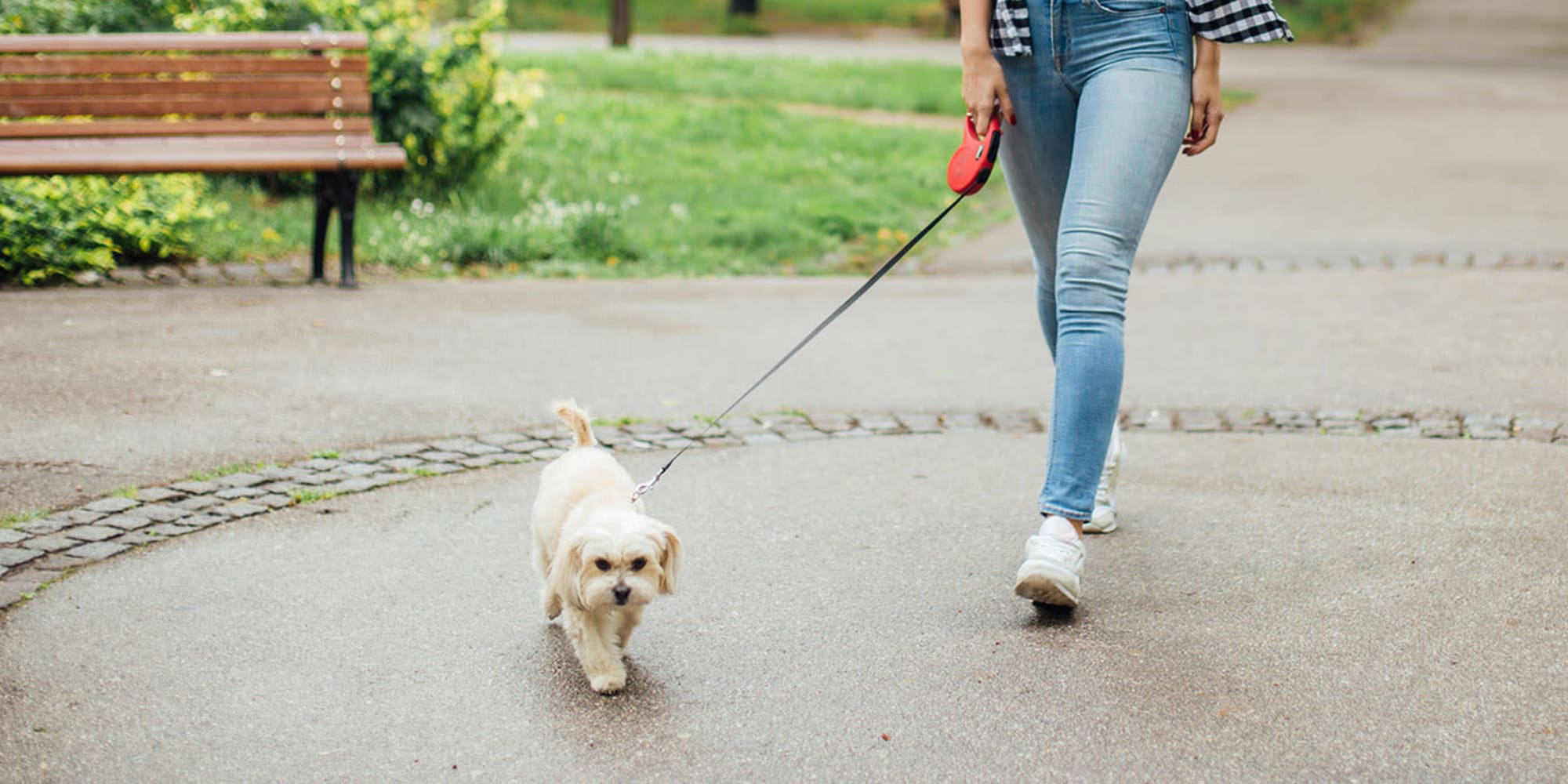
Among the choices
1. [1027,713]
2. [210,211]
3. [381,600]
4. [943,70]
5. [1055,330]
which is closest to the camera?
[1027,713]

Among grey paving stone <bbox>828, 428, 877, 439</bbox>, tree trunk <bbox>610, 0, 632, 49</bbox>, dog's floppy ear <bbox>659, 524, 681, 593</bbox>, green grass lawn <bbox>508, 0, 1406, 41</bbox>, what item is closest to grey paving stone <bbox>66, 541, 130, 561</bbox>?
dog's floppy ear <bbox>659, 524, 681, 593</bbox>

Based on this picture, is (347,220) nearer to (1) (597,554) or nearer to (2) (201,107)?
(2) (201,107)

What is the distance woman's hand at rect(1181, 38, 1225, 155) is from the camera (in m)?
3.70

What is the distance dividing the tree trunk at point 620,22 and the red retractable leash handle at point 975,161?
17346mm

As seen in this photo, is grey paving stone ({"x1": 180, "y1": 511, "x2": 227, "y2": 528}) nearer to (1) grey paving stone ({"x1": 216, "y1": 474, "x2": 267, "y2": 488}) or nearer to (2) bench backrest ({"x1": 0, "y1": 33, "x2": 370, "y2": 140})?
(1) grey paving stone ({"x1": 216, "y1": 474, "x2": 267, "y2": 488})

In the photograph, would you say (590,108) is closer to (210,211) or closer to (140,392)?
(210,211)

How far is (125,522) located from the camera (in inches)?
170

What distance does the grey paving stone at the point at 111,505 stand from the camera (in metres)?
4.41

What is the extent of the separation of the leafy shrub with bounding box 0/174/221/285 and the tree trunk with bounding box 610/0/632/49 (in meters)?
13.2

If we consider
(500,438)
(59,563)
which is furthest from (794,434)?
(59,563)

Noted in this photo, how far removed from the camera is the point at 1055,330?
4262mm

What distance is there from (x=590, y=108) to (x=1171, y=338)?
7144 millimetres

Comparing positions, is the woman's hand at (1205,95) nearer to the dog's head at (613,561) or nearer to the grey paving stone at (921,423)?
the dog's head at (613,561)

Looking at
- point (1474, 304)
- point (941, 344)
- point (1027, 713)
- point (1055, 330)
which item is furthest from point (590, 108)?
point (1027, 713)
